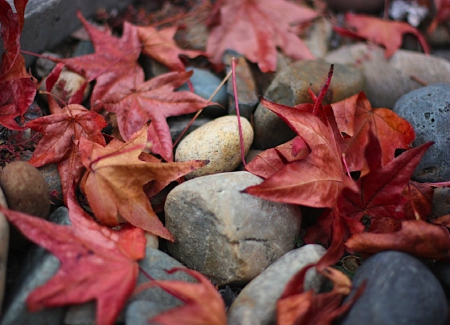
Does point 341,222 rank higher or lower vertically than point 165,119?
lower

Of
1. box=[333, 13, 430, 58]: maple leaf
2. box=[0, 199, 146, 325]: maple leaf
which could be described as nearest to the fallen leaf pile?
box=[0, 199, 146, 325]: maple leaf

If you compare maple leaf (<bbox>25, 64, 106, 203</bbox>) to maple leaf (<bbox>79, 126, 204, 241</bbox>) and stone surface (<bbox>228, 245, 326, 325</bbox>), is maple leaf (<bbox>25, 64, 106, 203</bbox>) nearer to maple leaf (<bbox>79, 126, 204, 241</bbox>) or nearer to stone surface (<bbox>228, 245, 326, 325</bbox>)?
maple leaf (<bbox>79, 126, 204, 241</bbox>)

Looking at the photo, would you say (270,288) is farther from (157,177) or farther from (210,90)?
(210,90)

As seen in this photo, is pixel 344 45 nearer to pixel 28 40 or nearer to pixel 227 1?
pixel 227 1

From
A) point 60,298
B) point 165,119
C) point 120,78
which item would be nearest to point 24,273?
point 60,298

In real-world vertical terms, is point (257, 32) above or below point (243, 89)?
above

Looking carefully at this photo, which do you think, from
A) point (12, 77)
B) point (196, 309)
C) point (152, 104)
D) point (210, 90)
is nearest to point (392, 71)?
point (210, 90)
